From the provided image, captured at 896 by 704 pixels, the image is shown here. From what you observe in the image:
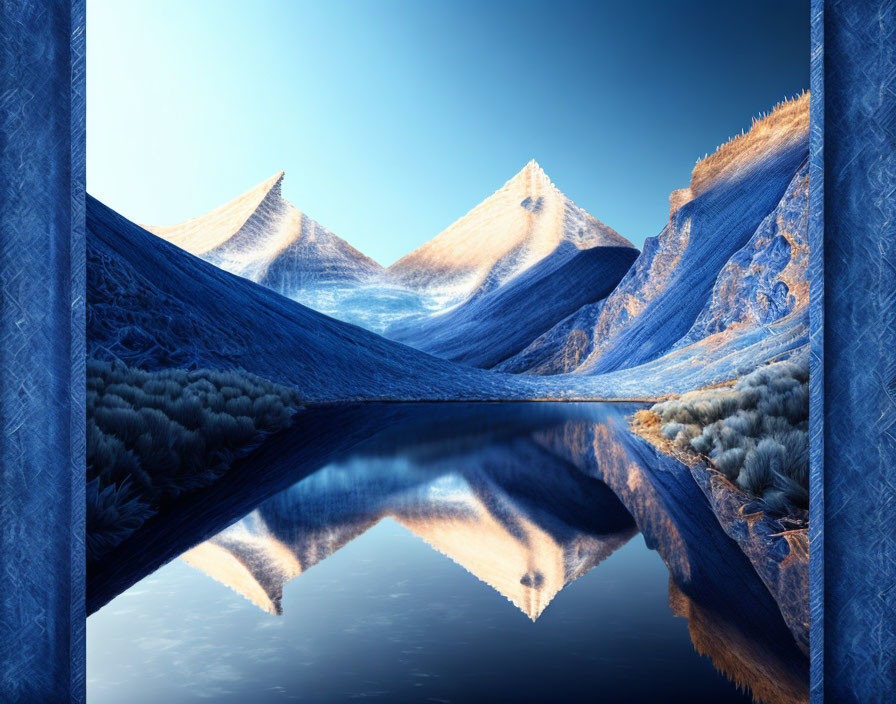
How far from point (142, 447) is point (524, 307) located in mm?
58692

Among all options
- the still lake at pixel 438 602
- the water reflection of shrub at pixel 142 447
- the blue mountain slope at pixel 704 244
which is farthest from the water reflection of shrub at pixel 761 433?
the blue mountain slope at pixel 704 244

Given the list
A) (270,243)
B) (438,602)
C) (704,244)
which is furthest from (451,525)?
(270,243)

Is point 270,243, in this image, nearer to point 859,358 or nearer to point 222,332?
point 222,332

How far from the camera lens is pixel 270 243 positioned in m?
73.1

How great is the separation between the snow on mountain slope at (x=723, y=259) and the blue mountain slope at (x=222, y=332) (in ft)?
30.4

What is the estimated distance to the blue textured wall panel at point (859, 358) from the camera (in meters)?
2.14

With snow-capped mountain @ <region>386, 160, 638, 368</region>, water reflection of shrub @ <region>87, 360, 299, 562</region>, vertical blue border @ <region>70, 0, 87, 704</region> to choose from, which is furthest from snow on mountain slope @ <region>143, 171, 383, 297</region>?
vertical blue border @ <region>70, 0, 87, 704</region>

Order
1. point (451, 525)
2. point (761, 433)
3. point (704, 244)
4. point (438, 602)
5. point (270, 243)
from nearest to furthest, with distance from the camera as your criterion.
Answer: point (438, 602)
point (451, 525)
point (761, 433)
point (704, 244)
point (270, 243)

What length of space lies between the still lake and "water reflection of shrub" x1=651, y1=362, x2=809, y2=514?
478 millimetres

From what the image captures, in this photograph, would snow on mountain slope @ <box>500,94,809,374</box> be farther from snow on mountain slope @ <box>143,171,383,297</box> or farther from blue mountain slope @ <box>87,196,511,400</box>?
snow on mountain slope @ <box>143,171,383,297</box>

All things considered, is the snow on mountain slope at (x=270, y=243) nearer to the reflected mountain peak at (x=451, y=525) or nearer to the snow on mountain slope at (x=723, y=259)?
the snow on mountain slope at (x=723, y=259)

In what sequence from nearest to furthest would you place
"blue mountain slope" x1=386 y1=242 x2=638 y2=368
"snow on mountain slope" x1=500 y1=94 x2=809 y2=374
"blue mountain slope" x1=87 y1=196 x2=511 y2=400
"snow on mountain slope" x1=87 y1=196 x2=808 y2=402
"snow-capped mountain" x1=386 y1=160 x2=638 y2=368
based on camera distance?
"blue mountain slope" x1=87 y1=196 x2=511 y2=400
"snow on mountain slope" x1=87 y1=196 x2=808 y2=402
"snow on mountain slope" x1=500 y1=94 x2=809 y2=374
"blue mountain slope" x1=386 y1=242 x2=638 y2=368
"snow-capped mountain" x1=386 y1=160 x2=638 y2=368

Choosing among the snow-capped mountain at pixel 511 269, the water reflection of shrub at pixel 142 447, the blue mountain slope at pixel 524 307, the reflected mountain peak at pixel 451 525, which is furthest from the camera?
the snow-capped mountain at pixel 511 269

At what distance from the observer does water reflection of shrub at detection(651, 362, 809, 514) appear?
499cm
